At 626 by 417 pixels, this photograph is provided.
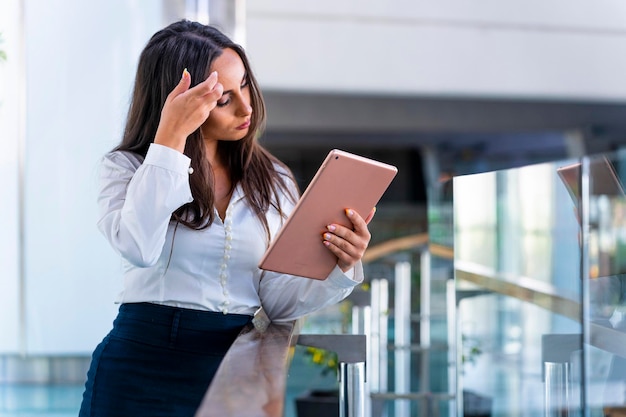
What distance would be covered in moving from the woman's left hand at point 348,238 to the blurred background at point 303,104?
0.67m

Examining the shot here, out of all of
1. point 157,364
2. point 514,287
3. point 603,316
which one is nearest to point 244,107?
point 157,364

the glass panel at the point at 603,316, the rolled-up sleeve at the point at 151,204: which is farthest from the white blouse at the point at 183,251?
the glass panel at the point at 603,316

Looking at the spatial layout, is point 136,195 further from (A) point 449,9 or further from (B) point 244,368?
(A) point 449,9

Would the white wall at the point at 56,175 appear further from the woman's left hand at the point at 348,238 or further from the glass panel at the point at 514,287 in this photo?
the woman's left hand at the point at 348,238

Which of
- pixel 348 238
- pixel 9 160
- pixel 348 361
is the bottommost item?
pixel 348 361

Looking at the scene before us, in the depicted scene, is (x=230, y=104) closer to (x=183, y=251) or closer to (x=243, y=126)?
(x=243, y=126)

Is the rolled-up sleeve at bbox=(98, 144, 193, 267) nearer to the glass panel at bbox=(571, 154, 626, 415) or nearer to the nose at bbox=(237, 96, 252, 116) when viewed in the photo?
the nose at bbox=(237, 96, 252, 116)

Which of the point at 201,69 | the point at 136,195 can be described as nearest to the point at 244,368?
the point at 136,195

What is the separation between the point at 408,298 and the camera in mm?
5367

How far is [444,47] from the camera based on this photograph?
9.28 m

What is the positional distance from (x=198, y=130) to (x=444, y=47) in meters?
7.70

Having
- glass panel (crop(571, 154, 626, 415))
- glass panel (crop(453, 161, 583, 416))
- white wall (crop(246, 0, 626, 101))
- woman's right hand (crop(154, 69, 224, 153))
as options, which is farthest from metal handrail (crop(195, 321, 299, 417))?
white wall (crop(246, 0, 626, 101))

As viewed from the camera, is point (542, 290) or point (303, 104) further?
point (303, 104)

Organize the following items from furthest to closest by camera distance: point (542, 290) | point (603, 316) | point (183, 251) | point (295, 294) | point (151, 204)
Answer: point (542, 290) → point (603, 316) → point (295, 294) → point (183, 251) → point (151, 204)
